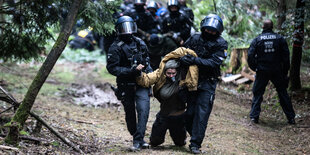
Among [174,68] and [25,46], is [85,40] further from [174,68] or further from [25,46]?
[174,68]

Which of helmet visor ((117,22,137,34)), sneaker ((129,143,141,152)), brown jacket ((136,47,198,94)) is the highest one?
helmet visor ((117,22,137,34))

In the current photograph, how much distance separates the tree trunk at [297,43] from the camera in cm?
890

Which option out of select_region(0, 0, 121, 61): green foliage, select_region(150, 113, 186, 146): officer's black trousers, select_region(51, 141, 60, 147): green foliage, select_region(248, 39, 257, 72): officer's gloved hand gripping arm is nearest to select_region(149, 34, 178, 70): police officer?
select_region(248, 39, 257, 72): officer's gloved hand gripping arm

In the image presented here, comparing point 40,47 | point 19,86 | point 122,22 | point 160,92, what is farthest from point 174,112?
point 19,86

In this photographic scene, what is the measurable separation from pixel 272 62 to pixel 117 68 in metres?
4.33

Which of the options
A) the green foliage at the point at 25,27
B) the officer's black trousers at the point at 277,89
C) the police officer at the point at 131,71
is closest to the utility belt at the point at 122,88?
the police officer at the point at 131,71

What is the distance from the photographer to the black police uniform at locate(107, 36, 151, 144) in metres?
5.87

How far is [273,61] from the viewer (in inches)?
331

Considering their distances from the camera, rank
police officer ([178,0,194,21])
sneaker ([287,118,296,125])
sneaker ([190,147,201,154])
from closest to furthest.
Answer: sneaker ([190,147,201,154]) → sneaker ([287,118,296,125]) → police officer ([178,0,194,21])

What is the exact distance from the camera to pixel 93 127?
7.64 metres

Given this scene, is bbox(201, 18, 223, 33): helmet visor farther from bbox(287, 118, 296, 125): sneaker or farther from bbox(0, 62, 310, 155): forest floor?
bbox(287, 118, 296, 125): sneaker

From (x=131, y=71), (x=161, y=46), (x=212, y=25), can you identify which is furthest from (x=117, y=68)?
(x=161, y=46)

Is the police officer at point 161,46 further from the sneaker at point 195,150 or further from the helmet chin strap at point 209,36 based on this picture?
the sneaker at point 195,150

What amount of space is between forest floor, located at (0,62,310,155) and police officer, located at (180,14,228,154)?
480 millimetres
